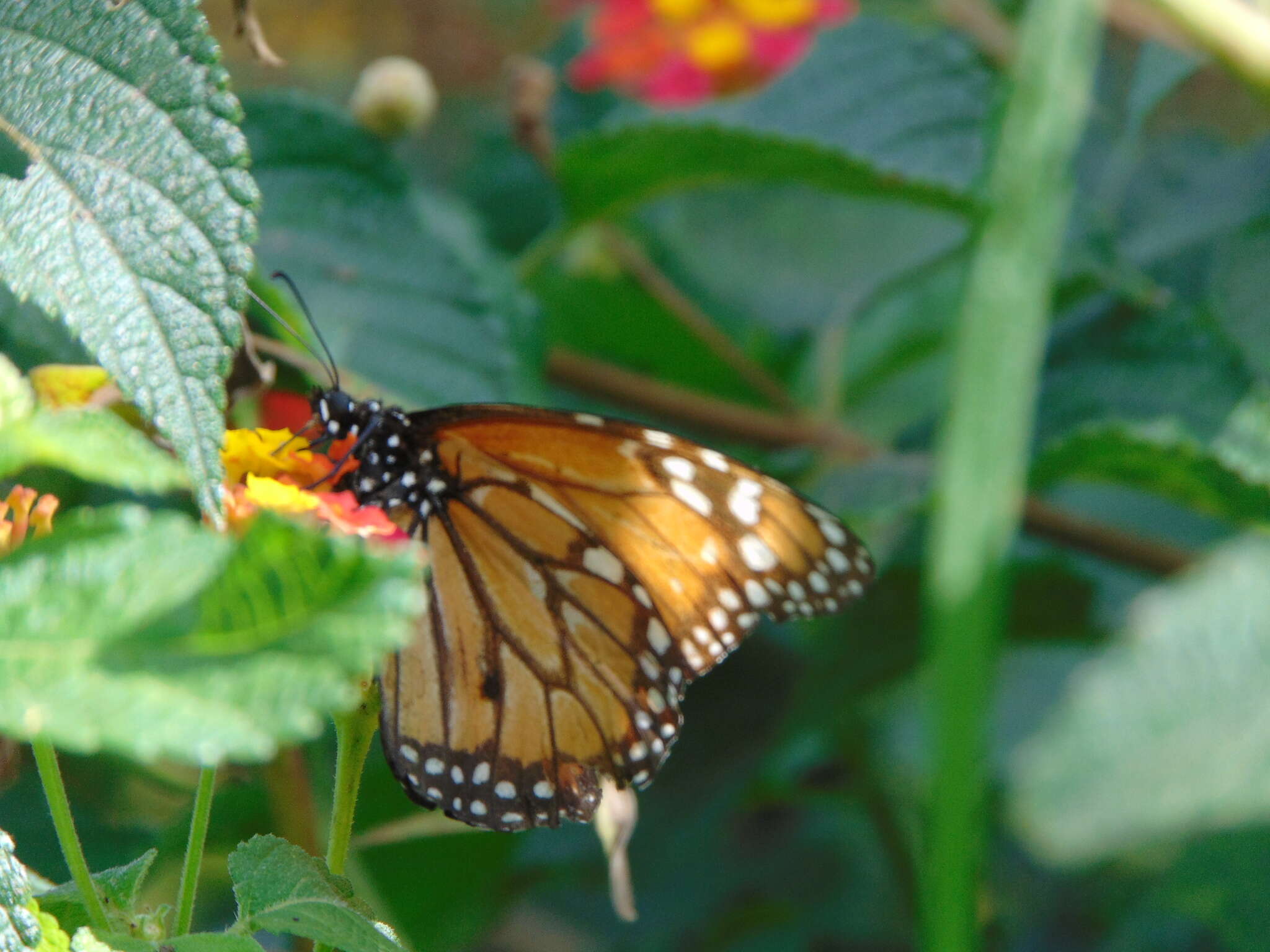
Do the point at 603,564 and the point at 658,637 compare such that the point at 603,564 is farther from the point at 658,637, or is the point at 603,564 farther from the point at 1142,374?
the point at 1142,374

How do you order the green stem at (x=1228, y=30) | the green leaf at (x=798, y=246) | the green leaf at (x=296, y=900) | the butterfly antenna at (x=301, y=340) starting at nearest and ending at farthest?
1. the green leaf at (x=296, y=900)
2. the butterfly antenna at (x=301, y=340)
3. the green stem at (x=1228, y=30)
4. the green leaf at (x=798, y=246)

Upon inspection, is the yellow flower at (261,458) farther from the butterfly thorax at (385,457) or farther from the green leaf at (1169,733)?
the green leaf at (1169,733)

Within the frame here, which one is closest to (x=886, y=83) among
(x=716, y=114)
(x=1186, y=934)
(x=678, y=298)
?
(x=716, y=114)

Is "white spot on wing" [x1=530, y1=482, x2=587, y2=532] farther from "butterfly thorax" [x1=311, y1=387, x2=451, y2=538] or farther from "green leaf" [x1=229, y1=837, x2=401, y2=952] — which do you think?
"green leaf" [x1=229, y1=837, x2=401, y2=952]

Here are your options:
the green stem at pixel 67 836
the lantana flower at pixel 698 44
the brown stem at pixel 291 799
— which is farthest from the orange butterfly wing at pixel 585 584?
the lantana flower at pixel 698 44

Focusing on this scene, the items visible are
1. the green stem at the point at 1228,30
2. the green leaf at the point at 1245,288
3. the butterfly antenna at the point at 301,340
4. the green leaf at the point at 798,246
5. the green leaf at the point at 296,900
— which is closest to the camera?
the green leaf at the point at 296,900

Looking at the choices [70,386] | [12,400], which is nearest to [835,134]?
[70,386]
